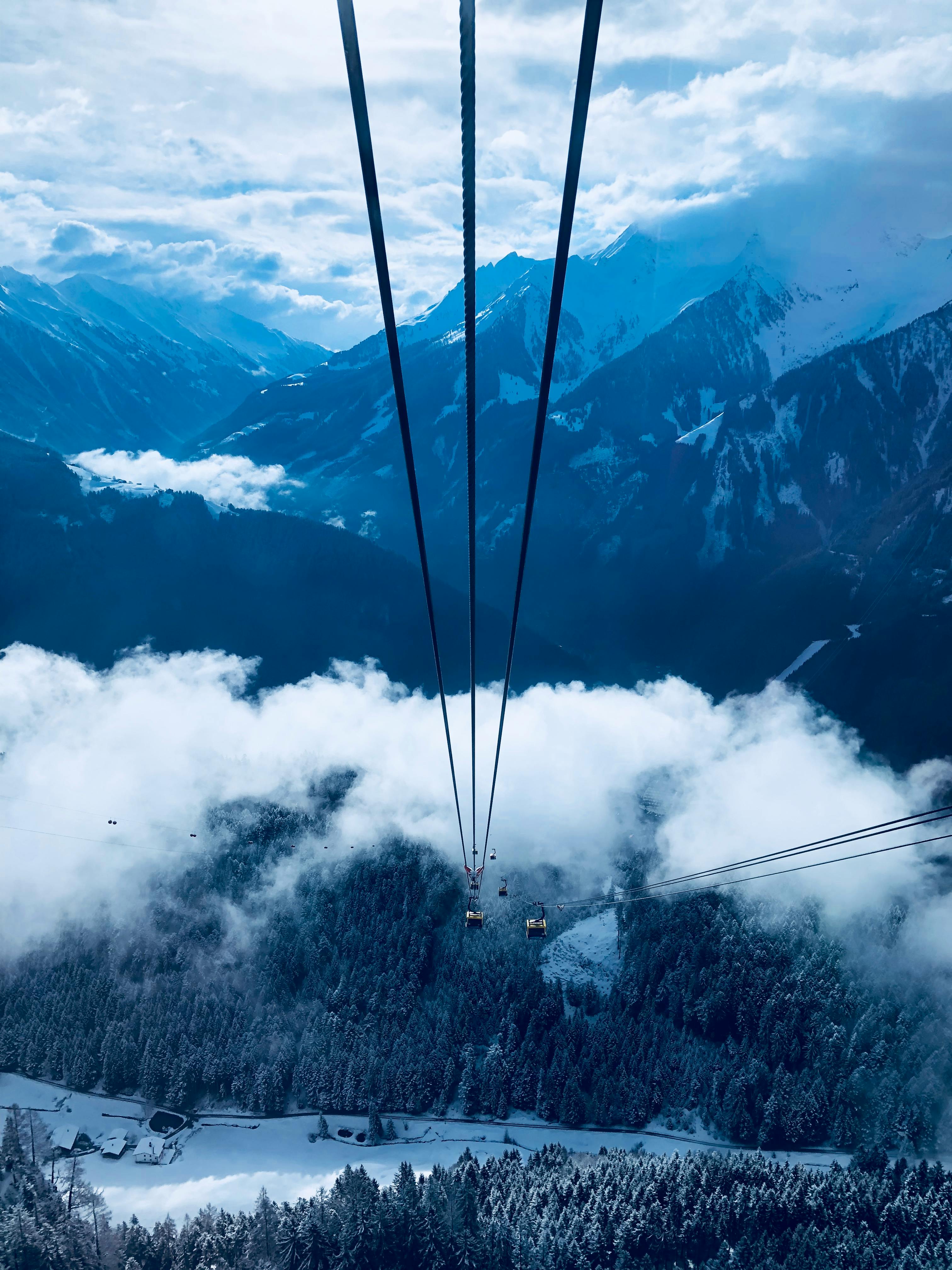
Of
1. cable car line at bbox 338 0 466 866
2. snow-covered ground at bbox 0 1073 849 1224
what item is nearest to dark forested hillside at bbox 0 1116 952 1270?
snow-covered ground at bbox 0 1073 849 1224

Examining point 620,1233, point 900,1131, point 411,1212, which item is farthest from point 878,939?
point 411,1212

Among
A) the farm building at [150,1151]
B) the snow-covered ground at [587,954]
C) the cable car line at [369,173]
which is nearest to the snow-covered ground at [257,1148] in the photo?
the farm building at [150,1151]

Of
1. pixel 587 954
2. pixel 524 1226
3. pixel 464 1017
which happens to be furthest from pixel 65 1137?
pixel 587 954

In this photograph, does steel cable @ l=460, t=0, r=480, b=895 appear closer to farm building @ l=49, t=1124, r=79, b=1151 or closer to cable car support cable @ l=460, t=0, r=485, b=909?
cable car support cable @ l=460, t=0, r=485, b=909

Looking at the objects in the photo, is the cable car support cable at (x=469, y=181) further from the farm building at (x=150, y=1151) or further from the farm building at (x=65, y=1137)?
the farm building at (x=65, y=1137)

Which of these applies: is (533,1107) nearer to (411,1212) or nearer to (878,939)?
(411,1212)
